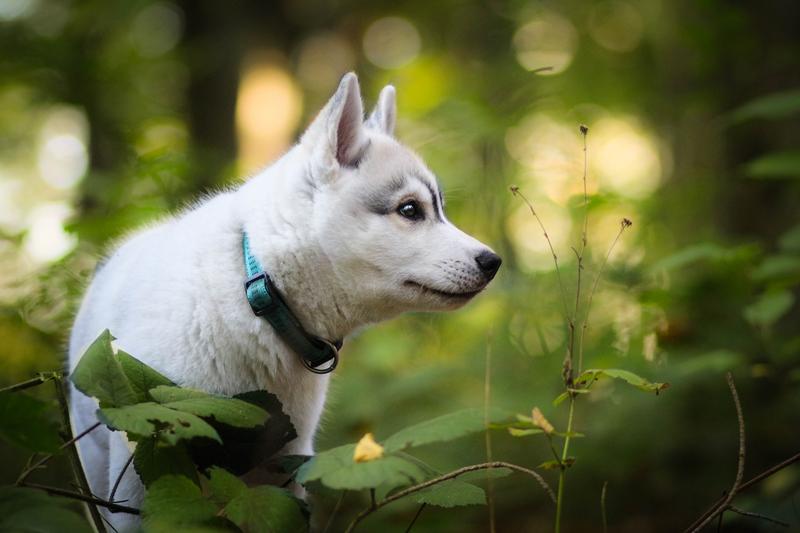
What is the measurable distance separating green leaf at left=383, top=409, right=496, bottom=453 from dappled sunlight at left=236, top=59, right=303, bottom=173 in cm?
608

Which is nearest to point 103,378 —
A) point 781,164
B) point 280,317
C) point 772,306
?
point 280,317

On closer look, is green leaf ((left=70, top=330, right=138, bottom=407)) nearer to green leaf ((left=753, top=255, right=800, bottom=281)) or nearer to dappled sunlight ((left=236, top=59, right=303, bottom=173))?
green leaf ((left=753, top=255, right=800, bottom=281))

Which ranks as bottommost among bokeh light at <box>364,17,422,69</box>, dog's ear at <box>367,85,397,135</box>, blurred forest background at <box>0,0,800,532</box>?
blurred forest background at <box>0,0,800,532</box>

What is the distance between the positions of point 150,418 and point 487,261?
144cm

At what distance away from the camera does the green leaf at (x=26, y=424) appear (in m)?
1.55

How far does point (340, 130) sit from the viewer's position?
110 inches

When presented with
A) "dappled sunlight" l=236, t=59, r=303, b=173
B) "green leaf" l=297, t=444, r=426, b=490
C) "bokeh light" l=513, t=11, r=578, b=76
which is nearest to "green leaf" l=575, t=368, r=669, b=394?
"green leaf" l=297, t=444, r=426, b=490

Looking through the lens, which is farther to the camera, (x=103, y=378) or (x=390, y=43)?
(x=390, y=43)

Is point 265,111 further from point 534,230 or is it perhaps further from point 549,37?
point 549,37

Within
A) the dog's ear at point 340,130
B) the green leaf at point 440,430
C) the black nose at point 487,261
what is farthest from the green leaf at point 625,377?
the dog's ear at point 340,130

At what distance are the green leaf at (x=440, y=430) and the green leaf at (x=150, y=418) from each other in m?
0.41

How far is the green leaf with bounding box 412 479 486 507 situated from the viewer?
1.81 m

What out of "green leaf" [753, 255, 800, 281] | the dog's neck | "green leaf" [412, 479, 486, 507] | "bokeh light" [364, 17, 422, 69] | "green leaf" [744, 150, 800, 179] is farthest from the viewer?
"bokeh light" [364, 17, 422, 69]

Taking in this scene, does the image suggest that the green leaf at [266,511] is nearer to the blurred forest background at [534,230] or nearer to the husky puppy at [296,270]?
the blurred forest background at [534,230]
